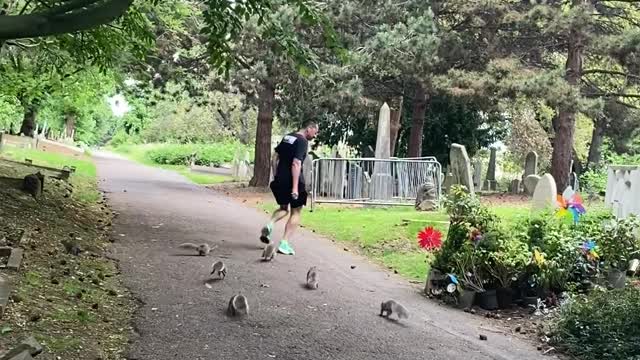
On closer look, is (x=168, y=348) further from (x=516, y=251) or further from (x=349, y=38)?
(x=349, y=38)

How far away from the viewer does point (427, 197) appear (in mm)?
17625

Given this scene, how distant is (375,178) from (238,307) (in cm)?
1200

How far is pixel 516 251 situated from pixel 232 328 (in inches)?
157

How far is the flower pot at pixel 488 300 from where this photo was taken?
28.3ft

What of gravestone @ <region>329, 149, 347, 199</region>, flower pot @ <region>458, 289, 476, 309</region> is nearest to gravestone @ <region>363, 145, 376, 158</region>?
gravestone @ <region>329, 149, 347, 199</region>

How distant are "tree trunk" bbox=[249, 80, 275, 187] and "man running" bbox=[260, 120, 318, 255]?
14646mm

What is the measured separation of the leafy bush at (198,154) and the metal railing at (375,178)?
36.7m

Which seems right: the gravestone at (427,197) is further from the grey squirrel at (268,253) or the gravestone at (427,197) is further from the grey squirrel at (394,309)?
the grey squirrel at (394,309)

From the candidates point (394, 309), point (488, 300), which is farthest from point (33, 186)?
point (488, 300)

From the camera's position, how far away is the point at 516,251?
860cm

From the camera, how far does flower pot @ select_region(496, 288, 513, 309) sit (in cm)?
867

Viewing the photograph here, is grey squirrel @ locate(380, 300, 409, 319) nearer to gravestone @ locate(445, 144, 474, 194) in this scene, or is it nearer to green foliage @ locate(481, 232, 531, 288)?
green foliage @ locate(481, 232, 531, 288)

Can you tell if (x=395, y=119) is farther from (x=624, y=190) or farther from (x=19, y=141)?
(x=19, y=141)

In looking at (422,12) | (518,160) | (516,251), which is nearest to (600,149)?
(518,160)
